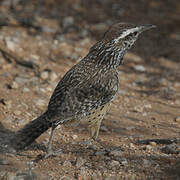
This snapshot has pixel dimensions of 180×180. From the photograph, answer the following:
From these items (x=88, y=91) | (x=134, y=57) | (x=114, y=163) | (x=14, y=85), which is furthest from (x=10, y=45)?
(x=114, y=163)

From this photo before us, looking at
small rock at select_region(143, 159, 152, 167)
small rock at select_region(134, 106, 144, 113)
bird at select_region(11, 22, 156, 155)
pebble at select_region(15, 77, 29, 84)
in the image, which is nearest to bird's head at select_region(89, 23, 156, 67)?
bird at select_region(11, 22, 156, 155)

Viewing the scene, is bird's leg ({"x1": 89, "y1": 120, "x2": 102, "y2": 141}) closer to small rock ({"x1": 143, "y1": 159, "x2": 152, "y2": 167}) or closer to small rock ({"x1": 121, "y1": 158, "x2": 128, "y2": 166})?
small rock ({"x1": 121, "y1": 158, "x2": 128, "y2": 166})

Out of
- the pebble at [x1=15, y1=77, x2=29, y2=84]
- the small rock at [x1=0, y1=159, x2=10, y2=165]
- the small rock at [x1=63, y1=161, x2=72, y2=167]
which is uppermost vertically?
the pebble at [x1=15, y1=77, x2=29, y2=84]

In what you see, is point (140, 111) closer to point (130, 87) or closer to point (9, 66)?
point (130, 87)

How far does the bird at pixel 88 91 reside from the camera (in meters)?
4.83

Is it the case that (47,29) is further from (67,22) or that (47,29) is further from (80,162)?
(80,162)

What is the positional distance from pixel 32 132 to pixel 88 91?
2.76 ft

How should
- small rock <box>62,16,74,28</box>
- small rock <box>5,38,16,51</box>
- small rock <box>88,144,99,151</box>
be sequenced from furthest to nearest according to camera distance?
small rock <box>62,16,74,28</box> < small rock <box>5,38,16,51</box> < small rock <box>88,144,99,151</box>

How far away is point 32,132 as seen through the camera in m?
4.79

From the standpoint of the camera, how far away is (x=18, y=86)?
6.86 metres

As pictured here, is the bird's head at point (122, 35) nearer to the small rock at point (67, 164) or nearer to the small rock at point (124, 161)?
the small rock at point (124, 161)

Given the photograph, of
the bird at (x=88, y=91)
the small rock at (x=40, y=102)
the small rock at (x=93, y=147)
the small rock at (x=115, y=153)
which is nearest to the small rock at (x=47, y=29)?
the small rock at (x=40, y=102)

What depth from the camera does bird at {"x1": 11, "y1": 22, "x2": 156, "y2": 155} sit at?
4.83 metres

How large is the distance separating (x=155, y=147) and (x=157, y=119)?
106 cm
